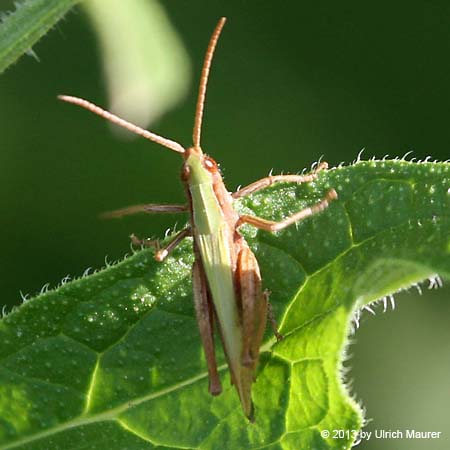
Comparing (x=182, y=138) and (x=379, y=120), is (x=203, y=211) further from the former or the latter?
(x=379, y=120)

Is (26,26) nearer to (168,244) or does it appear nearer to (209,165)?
(168,244)

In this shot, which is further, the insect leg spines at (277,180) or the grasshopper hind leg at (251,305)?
the insect leg spines at (277,180)

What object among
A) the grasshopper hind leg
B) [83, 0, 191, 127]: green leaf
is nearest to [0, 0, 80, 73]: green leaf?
the grasshopper hind leg

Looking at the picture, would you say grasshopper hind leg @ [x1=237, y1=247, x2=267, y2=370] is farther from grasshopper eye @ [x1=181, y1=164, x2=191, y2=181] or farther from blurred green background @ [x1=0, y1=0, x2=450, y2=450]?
blurred green background @ [x1=0, y1=0, x2=450, y2=450]

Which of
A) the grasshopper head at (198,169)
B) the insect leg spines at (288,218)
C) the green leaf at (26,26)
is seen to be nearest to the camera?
the green leaf at (26,26)

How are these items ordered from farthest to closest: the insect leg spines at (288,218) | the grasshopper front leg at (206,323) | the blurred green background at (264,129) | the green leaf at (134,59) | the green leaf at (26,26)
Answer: the blurred green background at (264,129), the green leaf at (134,59), the grasshopper front leg at (206,323), the insect leg spines at (288,218), the green leaf at (26,26)

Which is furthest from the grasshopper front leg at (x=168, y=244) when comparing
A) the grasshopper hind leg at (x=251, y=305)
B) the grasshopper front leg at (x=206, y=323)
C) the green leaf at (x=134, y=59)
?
the green leaf at (x=134, y=59)

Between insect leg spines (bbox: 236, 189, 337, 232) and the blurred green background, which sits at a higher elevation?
the blurred green background

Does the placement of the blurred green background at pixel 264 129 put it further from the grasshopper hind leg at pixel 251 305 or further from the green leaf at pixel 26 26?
the green leaf at pixel 26 26
